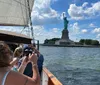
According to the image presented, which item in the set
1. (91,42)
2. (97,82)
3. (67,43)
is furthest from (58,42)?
(97,82)

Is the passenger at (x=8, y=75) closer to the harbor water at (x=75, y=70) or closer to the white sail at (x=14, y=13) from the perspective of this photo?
the white sail at (x=14, y=13)

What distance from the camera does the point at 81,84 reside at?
51.6 feet

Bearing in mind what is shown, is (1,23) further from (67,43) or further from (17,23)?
(67,43)

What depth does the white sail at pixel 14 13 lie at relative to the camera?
6070 millimetres

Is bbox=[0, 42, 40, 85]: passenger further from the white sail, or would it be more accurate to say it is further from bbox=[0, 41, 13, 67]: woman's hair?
the white sail

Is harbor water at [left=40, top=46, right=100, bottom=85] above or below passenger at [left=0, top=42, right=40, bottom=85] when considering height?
below

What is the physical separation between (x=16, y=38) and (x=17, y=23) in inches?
102

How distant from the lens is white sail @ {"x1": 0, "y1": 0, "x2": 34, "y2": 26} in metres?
6.07

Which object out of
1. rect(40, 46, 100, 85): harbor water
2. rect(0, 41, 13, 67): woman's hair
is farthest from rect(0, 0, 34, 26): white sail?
rect(40, 46, 100, 85): harbor water

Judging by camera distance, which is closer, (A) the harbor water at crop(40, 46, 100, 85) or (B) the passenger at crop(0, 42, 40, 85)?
(B) the passenger at crop(0, 42, 40, 85)

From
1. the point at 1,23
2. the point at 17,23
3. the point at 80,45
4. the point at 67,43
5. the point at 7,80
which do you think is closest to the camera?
the point at 7,80

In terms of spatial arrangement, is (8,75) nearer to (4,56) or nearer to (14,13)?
(4,56)

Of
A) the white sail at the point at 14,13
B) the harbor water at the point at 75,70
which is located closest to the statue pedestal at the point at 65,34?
the harbor water at the point at 75,70

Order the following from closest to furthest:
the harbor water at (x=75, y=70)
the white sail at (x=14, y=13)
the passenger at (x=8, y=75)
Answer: the passenger at (x=8, y=75), the white sail at (x=14, y=13), the harbor water at (x=75, y=70)
